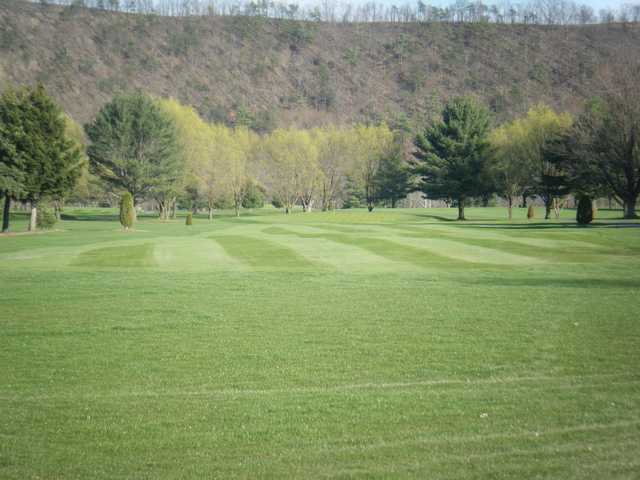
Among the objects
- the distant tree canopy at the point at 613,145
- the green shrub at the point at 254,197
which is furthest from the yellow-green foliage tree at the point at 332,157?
the distant tree canopy at the point at 613,145

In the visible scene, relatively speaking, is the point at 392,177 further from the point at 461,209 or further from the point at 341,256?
the point at 341,256

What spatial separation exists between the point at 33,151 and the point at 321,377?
4484cm

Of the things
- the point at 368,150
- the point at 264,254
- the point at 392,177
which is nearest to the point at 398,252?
the point at 264,254

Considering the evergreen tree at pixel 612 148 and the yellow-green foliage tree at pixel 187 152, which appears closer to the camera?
the evergreen tree at pixel 612 148

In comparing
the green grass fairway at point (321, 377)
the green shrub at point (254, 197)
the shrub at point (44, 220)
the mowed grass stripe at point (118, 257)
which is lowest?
the green grass fairway at point (321, 377)

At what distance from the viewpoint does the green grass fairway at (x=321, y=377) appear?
19.5 ft

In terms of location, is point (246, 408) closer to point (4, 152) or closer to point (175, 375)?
point (175, 375)

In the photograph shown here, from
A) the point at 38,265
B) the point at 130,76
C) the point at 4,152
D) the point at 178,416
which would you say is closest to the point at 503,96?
the point at 130,76

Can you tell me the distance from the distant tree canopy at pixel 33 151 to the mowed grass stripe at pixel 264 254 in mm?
22384

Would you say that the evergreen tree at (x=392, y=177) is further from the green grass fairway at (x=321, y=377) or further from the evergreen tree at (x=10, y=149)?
the green grass fairway at (x=321, y=377)

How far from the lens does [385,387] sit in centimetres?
809

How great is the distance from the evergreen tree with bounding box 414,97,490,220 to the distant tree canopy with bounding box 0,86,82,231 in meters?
41.4

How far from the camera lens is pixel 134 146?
244 ft

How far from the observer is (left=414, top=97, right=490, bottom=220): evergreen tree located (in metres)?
73.1
